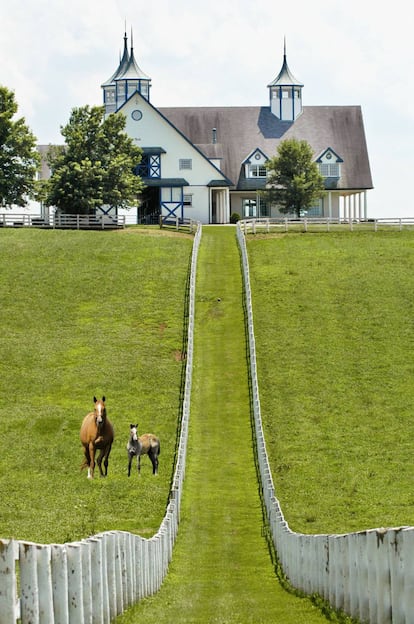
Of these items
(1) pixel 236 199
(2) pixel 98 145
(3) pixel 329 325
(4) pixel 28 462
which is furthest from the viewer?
(1) pixel 236 199

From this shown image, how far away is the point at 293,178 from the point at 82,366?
53.6m

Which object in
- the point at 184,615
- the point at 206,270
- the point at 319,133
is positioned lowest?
the point at 184,615

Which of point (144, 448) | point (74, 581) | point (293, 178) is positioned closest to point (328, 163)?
point (293, 178)

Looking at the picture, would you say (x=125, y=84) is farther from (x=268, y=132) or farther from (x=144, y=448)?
(x=144, y=448)

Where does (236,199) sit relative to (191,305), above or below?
above

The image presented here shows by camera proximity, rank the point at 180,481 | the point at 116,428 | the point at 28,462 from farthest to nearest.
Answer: the point at 116,428 < the point at 28,462 < the point at 180,481

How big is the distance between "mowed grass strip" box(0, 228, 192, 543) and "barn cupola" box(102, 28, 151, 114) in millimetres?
34486

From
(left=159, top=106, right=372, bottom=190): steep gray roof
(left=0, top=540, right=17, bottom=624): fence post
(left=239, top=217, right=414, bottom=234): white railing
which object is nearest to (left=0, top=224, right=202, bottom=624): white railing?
(left=0, top=540, right=17, bottom=624): fence post

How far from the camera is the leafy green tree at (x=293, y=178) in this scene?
9825 centimetres

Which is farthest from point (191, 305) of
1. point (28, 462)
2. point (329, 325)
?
point (28, 462)

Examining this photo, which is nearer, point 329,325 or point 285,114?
point 329,325

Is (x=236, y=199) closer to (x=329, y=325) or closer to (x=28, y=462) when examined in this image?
(x=329, y=325)

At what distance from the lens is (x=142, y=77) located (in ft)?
372

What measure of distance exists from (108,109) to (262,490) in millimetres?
85244
